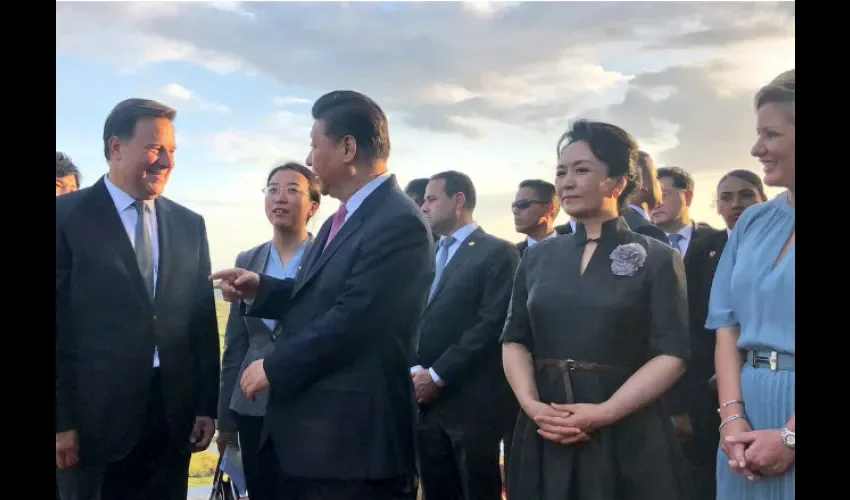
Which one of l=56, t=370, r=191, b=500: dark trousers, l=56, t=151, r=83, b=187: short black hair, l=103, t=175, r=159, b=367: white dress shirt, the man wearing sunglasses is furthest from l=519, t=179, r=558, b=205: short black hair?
l=56, t=151, r=83, b=187: short black hair

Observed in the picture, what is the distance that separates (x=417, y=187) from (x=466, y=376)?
3.44ft

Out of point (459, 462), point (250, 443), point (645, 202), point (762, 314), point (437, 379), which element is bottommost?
point (459, 462)

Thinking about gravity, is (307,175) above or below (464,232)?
above

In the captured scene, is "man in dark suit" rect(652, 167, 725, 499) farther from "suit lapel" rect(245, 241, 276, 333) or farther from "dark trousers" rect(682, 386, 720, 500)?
"suit lapel" rect(245, 241, 276, 333)

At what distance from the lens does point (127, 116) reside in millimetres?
2289

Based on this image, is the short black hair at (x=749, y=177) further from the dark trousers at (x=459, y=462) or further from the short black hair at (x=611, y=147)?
the dark trousers at (x=459, y=462)

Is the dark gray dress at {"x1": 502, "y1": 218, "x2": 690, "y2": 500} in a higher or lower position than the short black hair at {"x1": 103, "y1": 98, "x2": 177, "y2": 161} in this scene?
lower

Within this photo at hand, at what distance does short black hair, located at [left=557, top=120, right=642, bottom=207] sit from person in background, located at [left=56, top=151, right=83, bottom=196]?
1779mm

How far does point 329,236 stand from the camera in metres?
2.11

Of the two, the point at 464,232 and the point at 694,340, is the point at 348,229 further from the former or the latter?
the point at 464,232

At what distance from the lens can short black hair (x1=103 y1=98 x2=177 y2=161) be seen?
Answer: 7.48ft

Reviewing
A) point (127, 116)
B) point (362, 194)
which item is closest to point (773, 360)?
point (362, 194)
